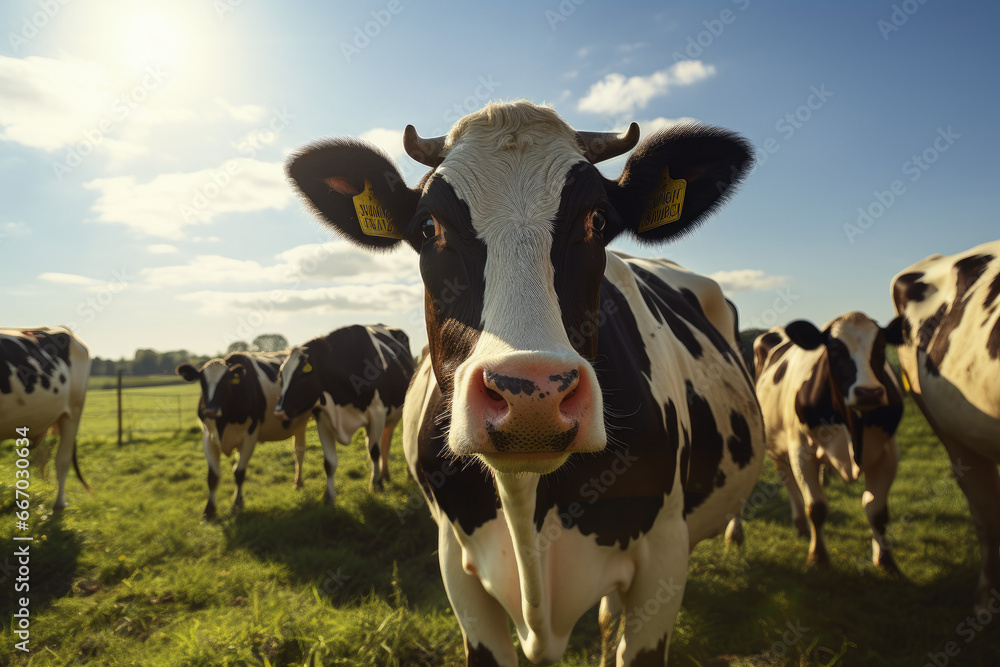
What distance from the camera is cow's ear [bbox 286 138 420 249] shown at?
90.0 inches

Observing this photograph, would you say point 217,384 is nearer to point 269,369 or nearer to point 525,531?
point 269,369

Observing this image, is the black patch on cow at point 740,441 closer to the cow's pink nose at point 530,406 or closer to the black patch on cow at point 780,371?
the cow's pink nose at point 530,406

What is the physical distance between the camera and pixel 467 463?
6.82ft

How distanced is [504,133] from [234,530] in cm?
656

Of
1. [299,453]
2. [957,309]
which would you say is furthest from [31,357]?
[957,309]

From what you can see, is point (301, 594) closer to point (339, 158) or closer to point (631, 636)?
point (631, 636)

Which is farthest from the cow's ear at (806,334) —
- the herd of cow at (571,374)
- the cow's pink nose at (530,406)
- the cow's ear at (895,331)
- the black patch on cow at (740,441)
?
the cow's pink nose at (530,406)

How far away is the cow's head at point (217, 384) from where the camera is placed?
26.6 feet

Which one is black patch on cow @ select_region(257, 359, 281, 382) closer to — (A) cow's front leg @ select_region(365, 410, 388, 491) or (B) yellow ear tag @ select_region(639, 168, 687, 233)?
(A) cow's front leg @ select_region(365, 410, 388, 491)

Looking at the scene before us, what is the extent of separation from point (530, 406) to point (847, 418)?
4995mm

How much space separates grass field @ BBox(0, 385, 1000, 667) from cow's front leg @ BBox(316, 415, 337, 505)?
21 cm

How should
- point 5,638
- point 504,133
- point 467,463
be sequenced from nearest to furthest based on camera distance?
1. point 504,133
2. point 467,463
3. point 5,638

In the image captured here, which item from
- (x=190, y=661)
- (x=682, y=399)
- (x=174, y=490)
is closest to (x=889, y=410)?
(x=682, y=399)

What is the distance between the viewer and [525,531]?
1863 millimetres
